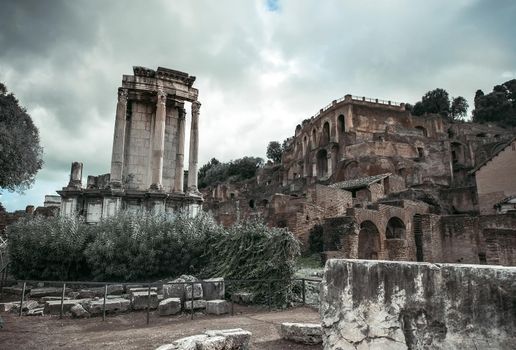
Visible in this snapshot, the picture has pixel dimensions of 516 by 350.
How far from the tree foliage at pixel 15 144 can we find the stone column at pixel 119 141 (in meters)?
3.05

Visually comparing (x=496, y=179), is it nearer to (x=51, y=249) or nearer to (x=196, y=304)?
(x=196, y=304)

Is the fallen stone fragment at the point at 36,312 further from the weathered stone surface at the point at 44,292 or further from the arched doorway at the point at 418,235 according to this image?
the arched doorway at the point at 418,235

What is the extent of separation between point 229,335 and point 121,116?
12417mm

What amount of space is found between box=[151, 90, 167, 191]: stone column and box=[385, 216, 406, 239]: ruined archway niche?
13.6m

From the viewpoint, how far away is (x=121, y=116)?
15.7 metres

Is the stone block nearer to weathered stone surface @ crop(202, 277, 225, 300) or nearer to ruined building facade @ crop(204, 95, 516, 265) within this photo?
weathered stone surface @ crop(202, 277, 225, 300)

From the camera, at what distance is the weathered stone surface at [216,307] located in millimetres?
8969

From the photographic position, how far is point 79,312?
858cm

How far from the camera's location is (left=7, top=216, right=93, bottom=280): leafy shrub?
453 inches

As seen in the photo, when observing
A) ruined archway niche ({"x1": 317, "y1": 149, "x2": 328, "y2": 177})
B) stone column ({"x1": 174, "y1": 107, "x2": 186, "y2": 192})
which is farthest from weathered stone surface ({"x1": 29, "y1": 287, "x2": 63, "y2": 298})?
ruined archway niche ({"x1": 317, "y1": 149, "x2": 328, "y2": 177})

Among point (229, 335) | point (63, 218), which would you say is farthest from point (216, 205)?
point (229, 335)

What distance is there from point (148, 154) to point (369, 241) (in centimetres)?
1253

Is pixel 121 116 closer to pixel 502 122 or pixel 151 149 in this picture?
pixel 151 149

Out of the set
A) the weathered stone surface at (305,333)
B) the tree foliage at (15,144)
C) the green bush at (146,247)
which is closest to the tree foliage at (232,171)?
the tree foliage at (15,144)
